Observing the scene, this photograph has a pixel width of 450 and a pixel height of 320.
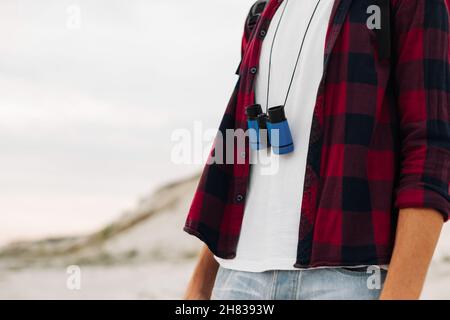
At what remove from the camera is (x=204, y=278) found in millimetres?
1484

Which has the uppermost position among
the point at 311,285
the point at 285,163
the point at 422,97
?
the point at 422,97

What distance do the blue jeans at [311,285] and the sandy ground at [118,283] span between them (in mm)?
4859

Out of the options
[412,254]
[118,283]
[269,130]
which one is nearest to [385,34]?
[269,130]

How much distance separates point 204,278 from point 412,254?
21.9 inches

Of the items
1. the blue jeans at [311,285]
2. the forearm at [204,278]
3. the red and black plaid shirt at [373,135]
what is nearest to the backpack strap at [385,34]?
the red and black plaid shirt at [373,135]

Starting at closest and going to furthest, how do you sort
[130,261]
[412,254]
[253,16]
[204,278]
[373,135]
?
[412,254], [373,135], [204,278], [253,16], [130,261]

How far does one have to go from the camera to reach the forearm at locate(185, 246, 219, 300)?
1.48m

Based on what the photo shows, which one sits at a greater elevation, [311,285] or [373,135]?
[373,135]

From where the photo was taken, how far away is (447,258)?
7.11 meters

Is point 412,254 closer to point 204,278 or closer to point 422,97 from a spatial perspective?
point 422,97

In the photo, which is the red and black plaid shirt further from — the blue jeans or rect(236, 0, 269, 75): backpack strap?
rect(236, 0, 269, 75): backpack strap

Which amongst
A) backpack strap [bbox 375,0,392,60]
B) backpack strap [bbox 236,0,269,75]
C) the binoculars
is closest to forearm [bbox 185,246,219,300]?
the binoculars

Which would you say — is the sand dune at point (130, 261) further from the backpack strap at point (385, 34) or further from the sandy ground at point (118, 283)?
the backpack strap at point (385, 34)

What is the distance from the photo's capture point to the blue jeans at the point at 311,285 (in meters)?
1.14
